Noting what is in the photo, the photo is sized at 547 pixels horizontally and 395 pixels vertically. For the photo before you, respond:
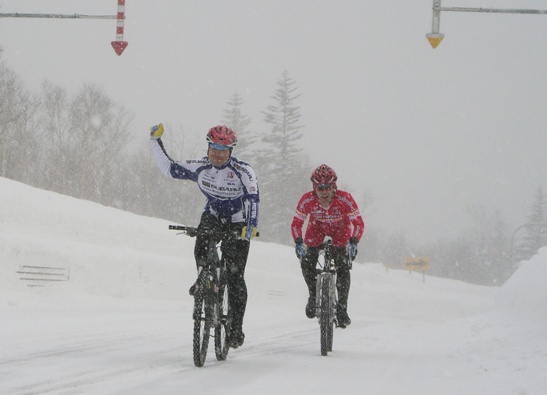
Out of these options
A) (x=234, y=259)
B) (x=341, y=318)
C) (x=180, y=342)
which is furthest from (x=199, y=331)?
(x=341, y=318)

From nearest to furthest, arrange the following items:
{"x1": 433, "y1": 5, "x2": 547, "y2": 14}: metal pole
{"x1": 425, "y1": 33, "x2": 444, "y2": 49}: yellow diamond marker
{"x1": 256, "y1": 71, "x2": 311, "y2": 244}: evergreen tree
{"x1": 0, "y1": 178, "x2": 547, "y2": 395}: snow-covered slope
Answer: {"x1": 0, "y1": 178, "x2": 547, "y2": 395}: snow-covered slope < {"x1": 433, "y1": 5, "x2": 547, "y2": 14}: metal pole < {"x1": 425, "y1": 33, "x2": 444, "y2": 49}: yellow diamond marker < {"x1": 256, "y1": 71, "x2": 311, "y2": 244}: evergreen tree

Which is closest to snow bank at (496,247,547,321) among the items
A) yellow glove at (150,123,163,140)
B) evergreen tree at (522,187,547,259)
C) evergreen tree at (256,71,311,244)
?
yellow glove at (150,123,163,140)

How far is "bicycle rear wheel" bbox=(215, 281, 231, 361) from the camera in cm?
737

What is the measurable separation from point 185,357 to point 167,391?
2.06 m

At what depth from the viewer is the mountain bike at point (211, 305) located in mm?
6859

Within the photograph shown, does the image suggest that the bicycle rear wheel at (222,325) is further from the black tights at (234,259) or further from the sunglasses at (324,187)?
the sunglasses at (324,187)

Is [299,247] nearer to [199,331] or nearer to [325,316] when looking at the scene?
[325,316]

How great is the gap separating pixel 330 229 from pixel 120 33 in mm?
8233

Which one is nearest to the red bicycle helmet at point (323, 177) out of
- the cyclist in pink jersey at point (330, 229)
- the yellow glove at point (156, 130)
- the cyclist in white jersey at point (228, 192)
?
the cyclist in pink jersey at point (330, 229)

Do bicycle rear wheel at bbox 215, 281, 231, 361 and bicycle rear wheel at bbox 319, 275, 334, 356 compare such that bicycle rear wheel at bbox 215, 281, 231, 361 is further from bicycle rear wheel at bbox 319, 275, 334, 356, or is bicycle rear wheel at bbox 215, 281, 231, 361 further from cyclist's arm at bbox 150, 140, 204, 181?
bicycle rear wheel at bbox 319, 275, 334, 356

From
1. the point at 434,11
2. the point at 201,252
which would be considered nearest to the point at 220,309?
the point at 201,252

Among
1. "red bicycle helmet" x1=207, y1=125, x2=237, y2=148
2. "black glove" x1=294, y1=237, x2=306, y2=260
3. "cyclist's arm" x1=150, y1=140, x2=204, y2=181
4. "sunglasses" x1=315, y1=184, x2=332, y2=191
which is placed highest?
"red bicycle helmet" x1=207, y1=125, x2=237, y2=148

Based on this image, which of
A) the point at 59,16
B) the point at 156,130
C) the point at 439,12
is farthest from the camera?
the point at 59,16

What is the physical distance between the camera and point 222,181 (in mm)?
7723
